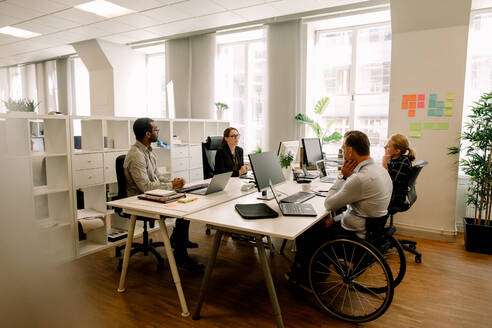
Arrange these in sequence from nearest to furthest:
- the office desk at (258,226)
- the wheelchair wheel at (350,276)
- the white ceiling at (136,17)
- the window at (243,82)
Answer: the office desk at (258,226)
the wheelchair wheel at (350,276)
the white ceiling at (136,17)
the window at (243,82)

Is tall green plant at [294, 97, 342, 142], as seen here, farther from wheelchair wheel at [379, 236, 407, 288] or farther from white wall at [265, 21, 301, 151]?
wheelchair wheel at [379, 236, 407, 288]

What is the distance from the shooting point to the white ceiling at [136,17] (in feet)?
14.7

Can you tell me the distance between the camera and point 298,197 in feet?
9.17

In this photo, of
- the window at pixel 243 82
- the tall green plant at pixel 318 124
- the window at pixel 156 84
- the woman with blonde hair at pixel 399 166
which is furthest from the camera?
the window at pixel 156 84

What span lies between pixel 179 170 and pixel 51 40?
13.6 ft

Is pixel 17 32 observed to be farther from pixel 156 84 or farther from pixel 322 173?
pixel 322 173

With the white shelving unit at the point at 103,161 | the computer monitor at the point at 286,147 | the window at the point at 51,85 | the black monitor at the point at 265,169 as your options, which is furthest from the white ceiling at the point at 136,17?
the black monitor at the point at 265,169

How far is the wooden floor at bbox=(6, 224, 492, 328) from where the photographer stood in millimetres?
2252

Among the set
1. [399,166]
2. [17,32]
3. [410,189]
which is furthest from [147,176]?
[17,32]

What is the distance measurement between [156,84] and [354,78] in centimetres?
434

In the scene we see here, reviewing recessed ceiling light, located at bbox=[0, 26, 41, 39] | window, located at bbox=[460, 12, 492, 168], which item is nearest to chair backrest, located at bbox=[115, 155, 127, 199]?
window, located at bbox=[460, 12, 492, 168]

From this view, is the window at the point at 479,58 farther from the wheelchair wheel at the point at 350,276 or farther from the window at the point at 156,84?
the window at the point at 156,84

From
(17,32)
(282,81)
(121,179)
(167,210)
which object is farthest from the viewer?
(17,32)

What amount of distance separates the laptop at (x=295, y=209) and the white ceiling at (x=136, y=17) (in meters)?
3.15
